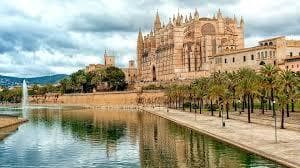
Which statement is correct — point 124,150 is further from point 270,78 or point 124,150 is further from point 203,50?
point 203,50

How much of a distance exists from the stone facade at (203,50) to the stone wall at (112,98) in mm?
10068

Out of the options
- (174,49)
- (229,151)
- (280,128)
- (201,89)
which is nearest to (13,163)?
(229,151)

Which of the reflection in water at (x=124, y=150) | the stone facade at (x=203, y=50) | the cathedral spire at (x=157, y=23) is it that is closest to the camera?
the reflection in water at (x=124, y=150)

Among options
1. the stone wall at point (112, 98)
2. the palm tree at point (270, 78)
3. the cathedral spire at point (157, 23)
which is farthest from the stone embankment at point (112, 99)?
the palm tree at point (270, 78)

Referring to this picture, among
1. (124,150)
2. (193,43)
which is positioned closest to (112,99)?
(193,43)

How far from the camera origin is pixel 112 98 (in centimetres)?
14125

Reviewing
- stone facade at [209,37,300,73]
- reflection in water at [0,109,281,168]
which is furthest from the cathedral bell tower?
reflection in water at [0,109,281,168]

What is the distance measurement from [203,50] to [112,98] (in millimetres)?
30489

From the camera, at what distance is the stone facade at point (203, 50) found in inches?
4198

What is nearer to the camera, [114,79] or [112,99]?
[112,99]

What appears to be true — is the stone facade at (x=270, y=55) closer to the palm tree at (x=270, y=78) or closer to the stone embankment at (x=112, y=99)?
the stone embankment at (x=112, y=99)

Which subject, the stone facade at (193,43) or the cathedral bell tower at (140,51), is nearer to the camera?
the stone facade at (193,43)

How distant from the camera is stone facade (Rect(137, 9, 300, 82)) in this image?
10662 centimetres

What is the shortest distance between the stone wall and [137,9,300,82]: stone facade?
10.1 meters
